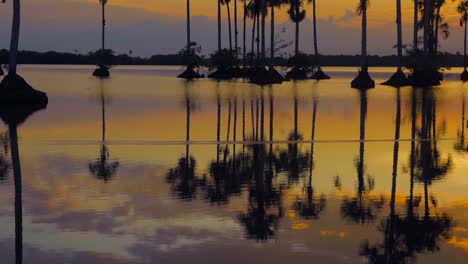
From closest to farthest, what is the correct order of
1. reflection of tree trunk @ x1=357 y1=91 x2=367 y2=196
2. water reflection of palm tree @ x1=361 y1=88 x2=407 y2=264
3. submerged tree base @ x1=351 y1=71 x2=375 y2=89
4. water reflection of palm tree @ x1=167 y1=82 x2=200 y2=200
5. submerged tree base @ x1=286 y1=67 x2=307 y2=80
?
water reflection of palm tree @ x1=361 y1=88 x2=407 y2=264 → water reflection of palm tree @ x1=167 y1=82 x2=200 y2=200 → reflection of tree trunk @ x1=357 y1=91 x2=367 y2=196 → submerged tree base @ x1=351 y1=71 x2=375 y2=89 → submerged tree base @ x1=286 y1=67 x2=307 y2=80

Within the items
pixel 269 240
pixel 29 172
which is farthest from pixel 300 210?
pixel 29 172

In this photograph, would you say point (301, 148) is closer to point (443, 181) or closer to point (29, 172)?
point (443, 181)

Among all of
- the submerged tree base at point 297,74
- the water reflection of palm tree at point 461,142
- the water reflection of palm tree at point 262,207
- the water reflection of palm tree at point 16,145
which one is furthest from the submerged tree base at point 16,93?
the submerged tree base at point 297,74

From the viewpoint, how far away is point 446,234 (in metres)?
10.3

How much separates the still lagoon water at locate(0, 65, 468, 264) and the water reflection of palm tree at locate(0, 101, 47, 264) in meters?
0.06

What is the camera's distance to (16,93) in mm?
39625

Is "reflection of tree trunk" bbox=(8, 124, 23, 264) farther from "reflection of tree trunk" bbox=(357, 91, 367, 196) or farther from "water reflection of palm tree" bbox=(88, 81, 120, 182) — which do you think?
"reflection of tree trunk" bbox=(357, 91, 367, 196)

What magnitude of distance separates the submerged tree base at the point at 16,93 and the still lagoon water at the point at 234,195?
1325cm

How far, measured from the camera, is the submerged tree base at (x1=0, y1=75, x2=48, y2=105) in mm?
39094

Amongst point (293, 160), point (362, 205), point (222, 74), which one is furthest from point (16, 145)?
point (222, 74)

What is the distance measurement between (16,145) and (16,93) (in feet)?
64.4

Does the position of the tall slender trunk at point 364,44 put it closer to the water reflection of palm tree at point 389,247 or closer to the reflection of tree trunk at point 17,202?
the reflection of tree trunk at point 17,202

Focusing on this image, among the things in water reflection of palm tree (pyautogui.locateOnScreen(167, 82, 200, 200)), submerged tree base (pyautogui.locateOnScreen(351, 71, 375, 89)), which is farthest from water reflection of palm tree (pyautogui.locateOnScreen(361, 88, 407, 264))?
submerged tree base (pyautogui.locateOnScreen(351, 71, 375, 89))

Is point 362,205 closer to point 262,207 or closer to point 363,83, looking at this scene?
point 262,207
